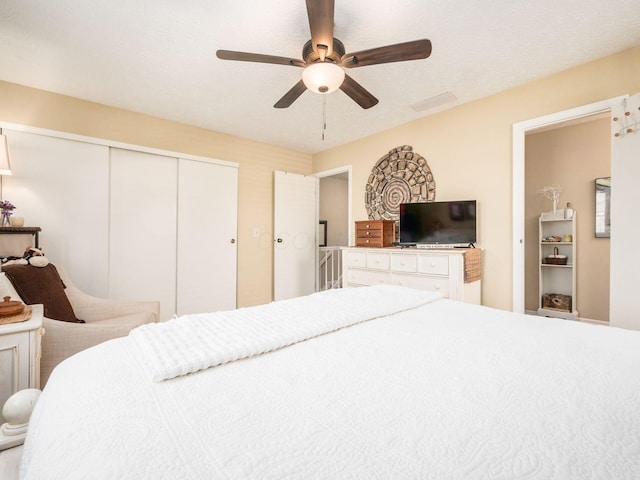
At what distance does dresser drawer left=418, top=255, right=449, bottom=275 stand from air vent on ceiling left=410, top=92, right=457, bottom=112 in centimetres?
157

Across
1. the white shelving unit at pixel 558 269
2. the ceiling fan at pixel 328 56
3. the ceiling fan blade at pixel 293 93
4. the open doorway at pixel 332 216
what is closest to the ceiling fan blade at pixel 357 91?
the ceiling fan at pixel 328 56

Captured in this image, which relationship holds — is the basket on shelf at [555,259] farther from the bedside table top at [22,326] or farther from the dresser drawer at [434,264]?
the bedside table top at [22,326]

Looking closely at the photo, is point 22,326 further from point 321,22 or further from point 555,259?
point 555,259

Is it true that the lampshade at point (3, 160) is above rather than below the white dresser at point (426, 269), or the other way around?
above

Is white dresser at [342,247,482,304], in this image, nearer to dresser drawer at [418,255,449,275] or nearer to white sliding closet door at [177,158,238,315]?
dresser drawer at [418,255,449,275]

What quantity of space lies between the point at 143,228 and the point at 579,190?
5.41m

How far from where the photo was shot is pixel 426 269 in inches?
116

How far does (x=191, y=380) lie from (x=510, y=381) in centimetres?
81

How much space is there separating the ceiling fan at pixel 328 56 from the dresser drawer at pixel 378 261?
1.79 m

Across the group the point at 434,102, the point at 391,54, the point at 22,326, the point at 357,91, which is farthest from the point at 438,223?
the point at 22,326

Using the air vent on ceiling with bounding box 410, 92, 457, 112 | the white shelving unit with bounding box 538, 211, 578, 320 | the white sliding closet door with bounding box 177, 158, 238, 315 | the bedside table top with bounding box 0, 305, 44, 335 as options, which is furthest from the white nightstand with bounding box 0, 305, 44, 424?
the white shelving unit with bounding box 538, 211, 578, 320

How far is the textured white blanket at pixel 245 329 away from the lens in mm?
826

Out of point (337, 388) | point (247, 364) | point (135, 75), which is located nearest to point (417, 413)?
point (337, 388)

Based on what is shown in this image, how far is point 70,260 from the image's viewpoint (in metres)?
2.97
